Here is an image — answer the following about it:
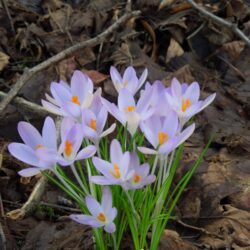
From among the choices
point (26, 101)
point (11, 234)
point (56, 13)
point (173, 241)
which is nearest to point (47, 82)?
point (26, 101)

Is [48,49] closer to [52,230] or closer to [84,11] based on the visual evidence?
[84,11]

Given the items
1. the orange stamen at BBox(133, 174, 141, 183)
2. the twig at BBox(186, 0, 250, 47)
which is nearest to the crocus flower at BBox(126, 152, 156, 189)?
the orange stamen at BBox(133, 174, 141, 183)

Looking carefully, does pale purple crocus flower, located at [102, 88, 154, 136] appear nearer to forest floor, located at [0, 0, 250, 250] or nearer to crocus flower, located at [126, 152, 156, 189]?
crocus flower, located at [126, 152, 156, 189]

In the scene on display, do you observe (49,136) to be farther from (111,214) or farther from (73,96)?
(111,214)

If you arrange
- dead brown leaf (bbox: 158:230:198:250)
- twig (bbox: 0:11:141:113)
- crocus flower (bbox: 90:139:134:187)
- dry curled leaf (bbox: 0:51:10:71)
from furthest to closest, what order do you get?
dry curled leaf (bbox: 0:51:10:71), twig (bbox: 0:11:141:113), dead brown leaf (bbox: 158:230:198:250), crocus flower (bbox: 90:139:134:187)

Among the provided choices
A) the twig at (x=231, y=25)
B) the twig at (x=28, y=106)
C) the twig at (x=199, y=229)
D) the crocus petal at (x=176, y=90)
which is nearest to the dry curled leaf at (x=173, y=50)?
the twig at (x=231, y=25)

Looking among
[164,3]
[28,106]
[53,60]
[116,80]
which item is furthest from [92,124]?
[164,3]

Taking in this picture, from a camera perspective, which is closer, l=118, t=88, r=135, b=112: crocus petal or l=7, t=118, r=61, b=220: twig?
l=118, t=88, r=135, b=112: crocus petal

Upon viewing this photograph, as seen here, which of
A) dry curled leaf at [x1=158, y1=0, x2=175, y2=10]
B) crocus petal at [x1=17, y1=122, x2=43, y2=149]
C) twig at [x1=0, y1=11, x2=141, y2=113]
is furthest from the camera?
dry curled leaf at [x1=158, y1=0, x2=175, y2=10]
